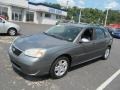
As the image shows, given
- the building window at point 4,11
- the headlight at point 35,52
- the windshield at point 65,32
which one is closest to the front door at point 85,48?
the windshield at point 65,32

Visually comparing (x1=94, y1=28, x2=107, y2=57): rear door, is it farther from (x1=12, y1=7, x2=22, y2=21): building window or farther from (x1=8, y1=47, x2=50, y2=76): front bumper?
(x1=12, y1=7, x2=22, y2=21): building window

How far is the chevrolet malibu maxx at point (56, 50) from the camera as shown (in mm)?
4492

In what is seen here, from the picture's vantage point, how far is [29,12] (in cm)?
3750

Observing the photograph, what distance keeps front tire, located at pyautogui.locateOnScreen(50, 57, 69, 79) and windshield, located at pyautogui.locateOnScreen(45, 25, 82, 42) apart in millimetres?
780

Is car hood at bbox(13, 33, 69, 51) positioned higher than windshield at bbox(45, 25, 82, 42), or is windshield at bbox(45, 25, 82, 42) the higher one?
windshield at bbox(45, 25, 82, 42)

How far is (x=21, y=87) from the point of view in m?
4.34

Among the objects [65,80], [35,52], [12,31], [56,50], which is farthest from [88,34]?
[12,31]

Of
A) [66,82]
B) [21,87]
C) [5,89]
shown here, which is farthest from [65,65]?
[5,89]

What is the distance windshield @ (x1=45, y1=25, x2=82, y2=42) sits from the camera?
5680mm

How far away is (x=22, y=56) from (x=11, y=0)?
98.8 feet

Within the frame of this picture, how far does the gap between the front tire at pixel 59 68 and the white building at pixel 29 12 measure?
→ 28757 millimetres

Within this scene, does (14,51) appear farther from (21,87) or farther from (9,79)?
(21,87)

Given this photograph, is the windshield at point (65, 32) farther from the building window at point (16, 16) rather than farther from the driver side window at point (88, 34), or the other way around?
the building window at point (16, 16)

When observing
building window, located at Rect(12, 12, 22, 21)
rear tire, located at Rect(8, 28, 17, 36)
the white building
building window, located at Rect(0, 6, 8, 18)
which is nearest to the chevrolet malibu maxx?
rear tire, located at Rect(8, 28, 17, 36)
